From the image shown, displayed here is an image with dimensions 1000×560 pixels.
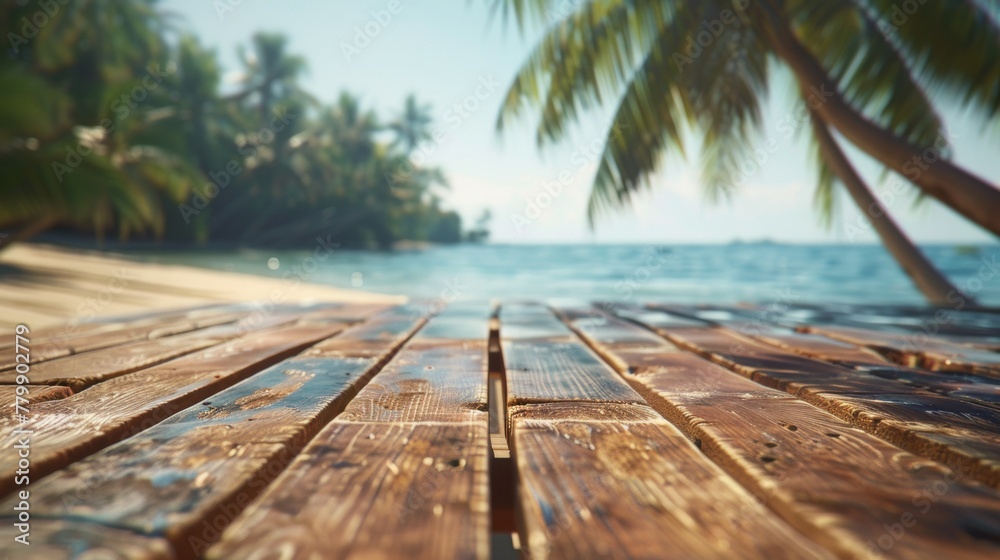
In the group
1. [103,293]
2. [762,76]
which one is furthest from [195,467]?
[103,293]

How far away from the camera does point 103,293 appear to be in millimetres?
5949

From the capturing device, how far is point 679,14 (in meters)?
3.65

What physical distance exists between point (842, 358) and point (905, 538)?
1073 millimetres

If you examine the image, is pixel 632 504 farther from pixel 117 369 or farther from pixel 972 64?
pixel 972 64

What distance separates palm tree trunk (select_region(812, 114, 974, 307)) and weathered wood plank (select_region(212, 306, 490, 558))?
4.56 m

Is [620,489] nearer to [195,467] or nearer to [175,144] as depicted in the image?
[195,467]

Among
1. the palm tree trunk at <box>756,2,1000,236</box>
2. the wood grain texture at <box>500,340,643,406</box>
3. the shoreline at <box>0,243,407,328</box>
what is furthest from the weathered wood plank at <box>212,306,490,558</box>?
the palm tree trunk at <box>756,2,1000,236</box>

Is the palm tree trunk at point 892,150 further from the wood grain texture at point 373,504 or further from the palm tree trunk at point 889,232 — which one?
the wood grain texture at point 373,504

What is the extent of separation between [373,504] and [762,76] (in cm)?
425

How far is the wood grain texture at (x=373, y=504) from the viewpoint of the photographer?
20.0 inches

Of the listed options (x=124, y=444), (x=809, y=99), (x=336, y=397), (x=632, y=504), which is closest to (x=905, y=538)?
(x=632, y=504)

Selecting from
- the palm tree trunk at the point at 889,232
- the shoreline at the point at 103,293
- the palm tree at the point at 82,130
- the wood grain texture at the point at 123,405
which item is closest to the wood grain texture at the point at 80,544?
the wood grain texture at the point at 123,405

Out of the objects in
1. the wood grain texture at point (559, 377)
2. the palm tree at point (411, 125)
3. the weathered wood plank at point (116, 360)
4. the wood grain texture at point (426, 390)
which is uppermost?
the palm tree at point (411, 125)

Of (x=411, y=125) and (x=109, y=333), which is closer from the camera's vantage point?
(x=109, y=333)
